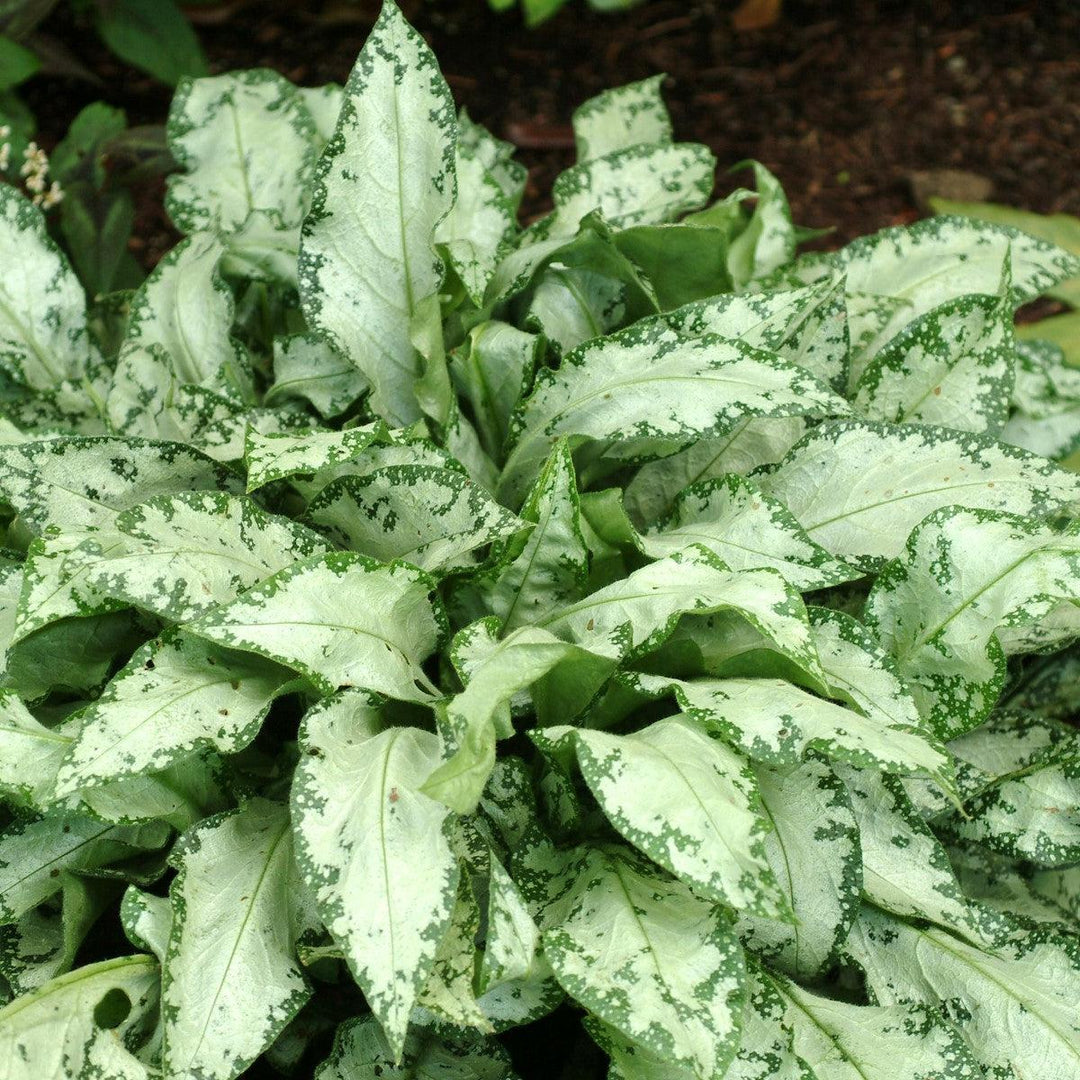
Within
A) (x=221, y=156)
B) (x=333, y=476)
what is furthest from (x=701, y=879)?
(x=221, y=156)

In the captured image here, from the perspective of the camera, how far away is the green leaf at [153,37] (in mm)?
2588

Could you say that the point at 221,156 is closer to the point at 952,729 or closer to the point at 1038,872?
the point at 952,729

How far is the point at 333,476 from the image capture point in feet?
4.11

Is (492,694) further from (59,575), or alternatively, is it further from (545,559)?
(59,575)

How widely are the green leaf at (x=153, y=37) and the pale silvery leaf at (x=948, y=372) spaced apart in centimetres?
181

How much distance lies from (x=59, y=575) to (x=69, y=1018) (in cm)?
39

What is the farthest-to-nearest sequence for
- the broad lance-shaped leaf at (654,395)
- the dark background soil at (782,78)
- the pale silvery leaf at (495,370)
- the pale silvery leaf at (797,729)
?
the dark background soil at (782,78) → the pale silvery leaf at (495,370) → the broad lance-shaped leaf at (654,395) → the pale silvery leaf at (797,729)

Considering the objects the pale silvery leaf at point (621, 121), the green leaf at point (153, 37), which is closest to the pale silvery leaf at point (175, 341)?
the pale silvery leaf at point (621, 121)

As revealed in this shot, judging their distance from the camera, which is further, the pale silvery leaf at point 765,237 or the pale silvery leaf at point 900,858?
the pale silvery leaf at point 765,237

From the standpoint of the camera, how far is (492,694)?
941 mm

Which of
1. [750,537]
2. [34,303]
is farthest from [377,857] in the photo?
[34,303]

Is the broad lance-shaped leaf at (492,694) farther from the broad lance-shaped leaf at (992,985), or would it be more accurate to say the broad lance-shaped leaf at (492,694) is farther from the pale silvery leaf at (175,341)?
the pale silvery leaf at (175,341)

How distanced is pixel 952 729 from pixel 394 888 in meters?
0.57

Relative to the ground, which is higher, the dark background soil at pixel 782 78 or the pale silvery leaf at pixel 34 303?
the pale silvery leaf at pixel 34 303
